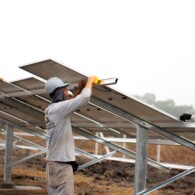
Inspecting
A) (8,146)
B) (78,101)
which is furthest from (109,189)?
(78,101)

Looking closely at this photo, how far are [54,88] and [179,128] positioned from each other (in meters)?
1.72

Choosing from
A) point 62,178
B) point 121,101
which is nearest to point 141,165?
point 121,101

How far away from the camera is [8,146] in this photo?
406 inches

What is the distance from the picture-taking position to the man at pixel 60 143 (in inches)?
191

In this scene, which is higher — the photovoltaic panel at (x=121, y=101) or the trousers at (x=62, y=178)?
the photovoltaic panel at (x=121, y=101)

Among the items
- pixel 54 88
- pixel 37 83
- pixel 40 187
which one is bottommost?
pixel 40 187

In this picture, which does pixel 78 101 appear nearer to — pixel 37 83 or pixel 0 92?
pixel 37 83

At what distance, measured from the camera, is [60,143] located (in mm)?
4906

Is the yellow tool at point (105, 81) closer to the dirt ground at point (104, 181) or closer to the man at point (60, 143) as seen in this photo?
the man at point (60, 143)

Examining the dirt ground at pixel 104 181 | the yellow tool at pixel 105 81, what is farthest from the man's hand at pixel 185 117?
the dirt ground at pixel 104 181

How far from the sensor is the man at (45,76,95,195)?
191 inches

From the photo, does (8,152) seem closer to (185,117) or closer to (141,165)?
(141,165)

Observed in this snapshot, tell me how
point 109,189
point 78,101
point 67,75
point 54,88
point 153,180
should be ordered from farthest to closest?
point 153,180 → point 109,189 → point 67,75 → point 54,88 → point 78,101

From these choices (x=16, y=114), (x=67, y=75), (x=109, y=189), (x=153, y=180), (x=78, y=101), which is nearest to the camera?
(x=78, y=101)
